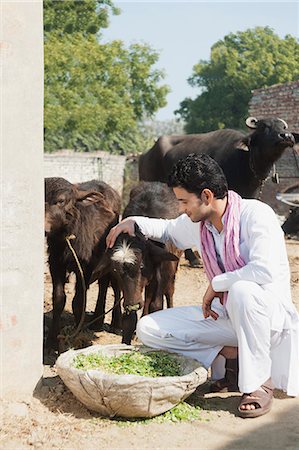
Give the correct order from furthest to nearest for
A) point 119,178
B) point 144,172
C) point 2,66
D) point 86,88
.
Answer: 1. point 86,88
2. point 119,178
3. point 144,172
4. point 2,66

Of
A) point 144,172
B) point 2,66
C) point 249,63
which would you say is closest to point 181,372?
point 2,66

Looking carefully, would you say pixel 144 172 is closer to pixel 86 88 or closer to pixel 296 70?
pixel 86 88

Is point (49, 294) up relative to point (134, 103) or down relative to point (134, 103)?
down

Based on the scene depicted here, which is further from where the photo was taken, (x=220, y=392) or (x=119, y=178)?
(x=119, y=178)

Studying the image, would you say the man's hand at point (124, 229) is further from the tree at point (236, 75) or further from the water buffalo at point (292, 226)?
the tree at point (236, 75)

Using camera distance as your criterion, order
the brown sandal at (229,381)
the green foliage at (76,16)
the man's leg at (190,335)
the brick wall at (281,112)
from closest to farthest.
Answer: the man's leg at (190,335) < the brown sandal at (229,381) < the brick wall at (281,112) < the green foliage at (76,16)

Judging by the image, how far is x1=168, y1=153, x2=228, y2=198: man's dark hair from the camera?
493cm

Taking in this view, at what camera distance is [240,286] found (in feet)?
15.6

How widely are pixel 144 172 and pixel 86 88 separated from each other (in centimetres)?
2081

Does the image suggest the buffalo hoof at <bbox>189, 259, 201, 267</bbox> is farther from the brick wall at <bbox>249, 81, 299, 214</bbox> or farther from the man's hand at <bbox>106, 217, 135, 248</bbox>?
the brick wall at <bbox>249, 81, 299, 214</bbox>

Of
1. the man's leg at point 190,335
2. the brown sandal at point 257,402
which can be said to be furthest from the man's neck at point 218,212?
the brown sandal at point 257,402

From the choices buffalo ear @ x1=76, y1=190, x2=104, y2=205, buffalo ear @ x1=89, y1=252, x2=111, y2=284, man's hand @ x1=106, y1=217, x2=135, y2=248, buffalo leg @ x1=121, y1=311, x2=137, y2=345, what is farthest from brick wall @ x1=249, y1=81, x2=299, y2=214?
man's hand @ x1=106, y1=217, x2=135, y2=248

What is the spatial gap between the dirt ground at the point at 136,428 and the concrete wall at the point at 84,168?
17483mm

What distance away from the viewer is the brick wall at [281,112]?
21188 millimetres
